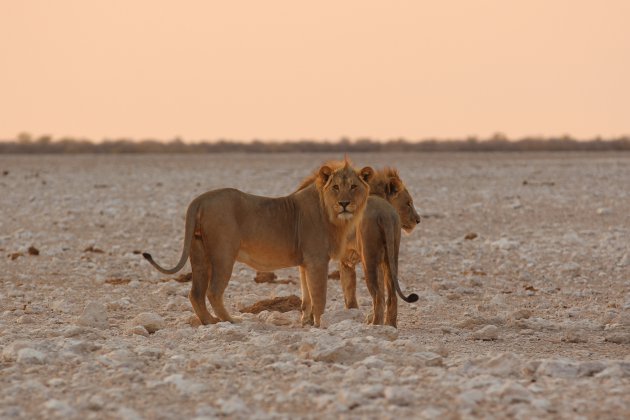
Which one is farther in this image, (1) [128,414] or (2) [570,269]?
(2) [570,269]

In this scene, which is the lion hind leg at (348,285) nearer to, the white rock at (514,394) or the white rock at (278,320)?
the white rock at (278,320)

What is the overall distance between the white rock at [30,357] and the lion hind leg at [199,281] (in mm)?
2228

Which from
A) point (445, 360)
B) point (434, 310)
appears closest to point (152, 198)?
point (434, 310)

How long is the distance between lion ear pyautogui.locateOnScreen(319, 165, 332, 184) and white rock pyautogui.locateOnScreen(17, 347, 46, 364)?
327 centimetres

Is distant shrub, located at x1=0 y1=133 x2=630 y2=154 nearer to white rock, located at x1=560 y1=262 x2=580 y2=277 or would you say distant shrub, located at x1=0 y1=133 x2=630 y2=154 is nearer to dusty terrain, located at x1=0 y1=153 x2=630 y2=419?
dusty terrain, located at x1=0 y1=153 x2=630 y2=419

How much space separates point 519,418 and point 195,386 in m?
1.88

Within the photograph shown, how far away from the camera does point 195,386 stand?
21.4ft

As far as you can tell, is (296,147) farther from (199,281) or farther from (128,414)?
(128,414)

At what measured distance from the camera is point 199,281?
9602mm

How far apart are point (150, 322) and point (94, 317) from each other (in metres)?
0.54

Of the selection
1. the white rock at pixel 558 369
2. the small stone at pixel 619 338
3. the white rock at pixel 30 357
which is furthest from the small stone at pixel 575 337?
the white rock at pixel 30 357

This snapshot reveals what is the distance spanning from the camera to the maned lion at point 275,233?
31.0ft

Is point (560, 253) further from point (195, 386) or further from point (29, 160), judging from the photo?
point (29, 160)

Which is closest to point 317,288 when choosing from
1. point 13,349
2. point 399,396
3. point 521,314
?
point 521,314
